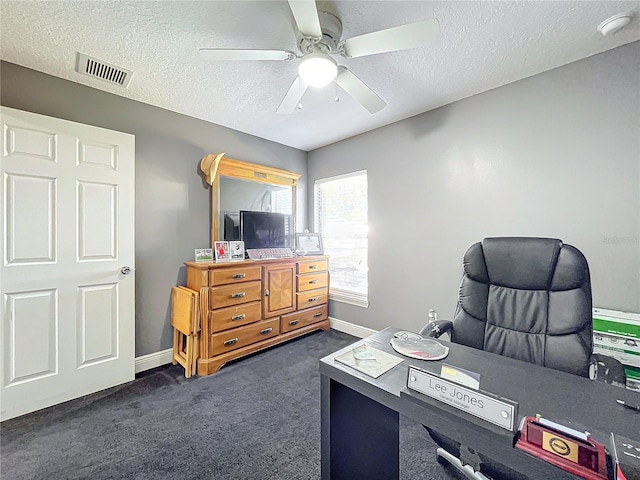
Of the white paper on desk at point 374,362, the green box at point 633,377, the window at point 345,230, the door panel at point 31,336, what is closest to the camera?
the white paper on desk at point 374,362

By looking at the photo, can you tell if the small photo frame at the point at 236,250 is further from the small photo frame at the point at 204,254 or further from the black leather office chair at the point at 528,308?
the black leather office chair at the point at 528,308

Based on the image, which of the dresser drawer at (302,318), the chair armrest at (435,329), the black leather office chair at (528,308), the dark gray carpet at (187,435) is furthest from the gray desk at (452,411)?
the dresser drawer at (302,318)

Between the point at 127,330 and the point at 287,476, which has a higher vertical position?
the point at 127,330

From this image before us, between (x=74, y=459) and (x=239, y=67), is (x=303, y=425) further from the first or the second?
(x=239, y=67)

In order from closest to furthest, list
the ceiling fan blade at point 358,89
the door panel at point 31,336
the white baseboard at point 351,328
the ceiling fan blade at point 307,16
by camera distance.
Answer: the ceiling fan blade at point 307,16, the ceiling fan blade at point 358,89, the door panel at point 31,336, the white baseboard at point 351,328

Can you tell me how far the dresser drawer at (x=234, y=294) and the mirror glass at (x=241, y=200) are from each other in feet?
2.13

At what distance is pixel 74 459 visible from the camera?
4.84 ft

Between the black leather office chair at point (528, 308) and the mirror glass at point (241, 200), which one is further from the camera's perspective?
the mirror glass at point (241, 200)

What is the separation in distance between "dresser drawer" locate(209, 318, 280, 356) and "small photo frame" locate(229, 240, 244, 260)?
725mm

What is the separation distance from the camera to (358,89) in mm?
1771

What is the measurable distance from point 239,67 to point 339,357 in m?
2.05

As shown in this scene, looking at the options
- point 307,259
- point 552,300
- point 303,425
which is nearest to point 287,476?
point 303,425

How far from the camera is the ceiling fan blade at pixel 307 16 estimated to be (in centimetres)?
117

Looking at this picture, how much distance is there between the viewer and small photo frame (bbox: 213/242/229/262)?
108 inches
